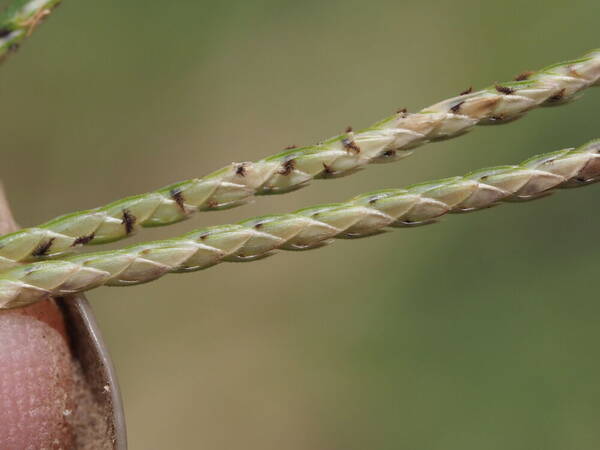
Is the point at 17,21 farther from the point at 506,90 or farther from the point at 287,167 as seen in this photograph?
the point at 506,90

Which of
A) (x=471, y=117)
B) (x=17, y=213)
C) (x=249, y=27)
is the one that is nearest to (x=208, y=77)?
(x=249, y=27)

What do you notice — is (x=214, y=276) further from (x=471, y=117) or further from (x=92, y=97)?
(x=471, y=117)

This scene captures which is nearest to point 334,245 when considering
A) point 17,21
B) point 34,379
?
point 17,21

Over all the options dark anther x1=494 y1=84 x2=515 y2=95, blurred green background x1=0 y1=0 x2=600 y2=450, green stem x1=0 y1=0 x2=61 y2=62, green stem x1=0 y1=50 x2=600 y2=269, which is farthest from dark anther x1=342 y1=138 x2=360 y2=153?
blurred green background x1=0 y1=0 x2=600 y2=450

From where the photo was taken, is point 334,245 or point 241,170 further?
point 334,245

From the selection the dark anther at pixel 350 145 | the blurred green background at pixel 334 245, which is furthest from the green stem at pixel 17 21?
the blurred green background at pixel 334 245

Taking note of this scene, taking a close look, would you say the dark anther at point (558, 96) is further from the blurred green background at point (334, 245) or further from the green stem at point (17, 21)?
the blurred green background at point (334, 245)
